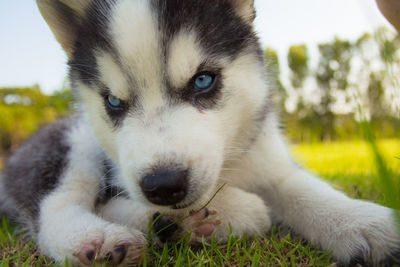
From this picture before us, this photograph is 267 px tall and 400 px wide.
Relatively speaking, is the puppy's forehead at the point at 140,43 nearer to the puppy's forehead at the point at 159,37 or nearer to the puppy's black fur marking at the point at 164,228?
the puppy's forehead at the point at 159,37

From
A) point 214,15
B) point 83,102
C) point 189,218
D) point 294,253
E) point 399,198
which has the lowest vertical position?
point 294,253

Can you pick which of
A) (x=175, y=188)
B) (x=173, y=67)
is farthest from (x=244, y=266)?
(x=173, y=67)

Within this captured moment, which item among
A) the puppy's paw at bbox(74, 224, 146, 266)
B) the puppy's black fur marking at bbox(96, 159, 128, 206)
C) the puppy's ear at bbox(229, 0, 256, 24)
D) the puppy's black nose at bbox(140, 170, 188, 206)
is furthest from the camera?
the puppy's black fur marking at bbox(96, 159, 128, 206)

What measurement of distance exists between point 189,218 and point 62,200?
1090 mm

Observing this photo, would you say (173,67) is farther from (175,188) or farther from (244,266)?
(244,266)

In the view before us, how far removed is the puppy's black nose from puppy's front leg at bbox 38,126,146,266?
0.32 metres

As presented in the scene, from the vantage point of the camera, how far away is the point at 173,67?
1982mm

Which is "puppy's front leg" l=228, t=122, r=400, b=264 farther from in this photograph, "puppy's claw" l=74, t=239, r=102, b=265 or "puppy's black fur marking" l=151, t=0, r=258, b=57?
"puppy's claw" l=74, t=239, r=102, b=265

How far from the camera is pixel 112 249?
1.73 m

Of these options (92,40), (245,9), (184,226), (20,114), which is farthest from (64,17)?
(20,114)

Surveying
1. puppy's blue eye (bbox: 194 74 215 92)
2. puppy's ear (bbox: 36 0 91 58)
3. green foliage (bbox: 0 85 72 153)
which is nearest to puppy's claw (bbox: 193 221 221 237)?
puppy's blue eye (bbox: 194 74 215 92)

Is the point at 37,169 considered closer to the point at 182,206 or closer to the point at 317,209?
the point at 182,206

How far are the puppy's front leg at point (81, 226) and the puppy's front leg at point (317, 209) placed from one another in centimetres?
111

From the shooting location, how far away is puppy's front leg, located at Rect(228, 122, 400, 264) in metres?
1.80
